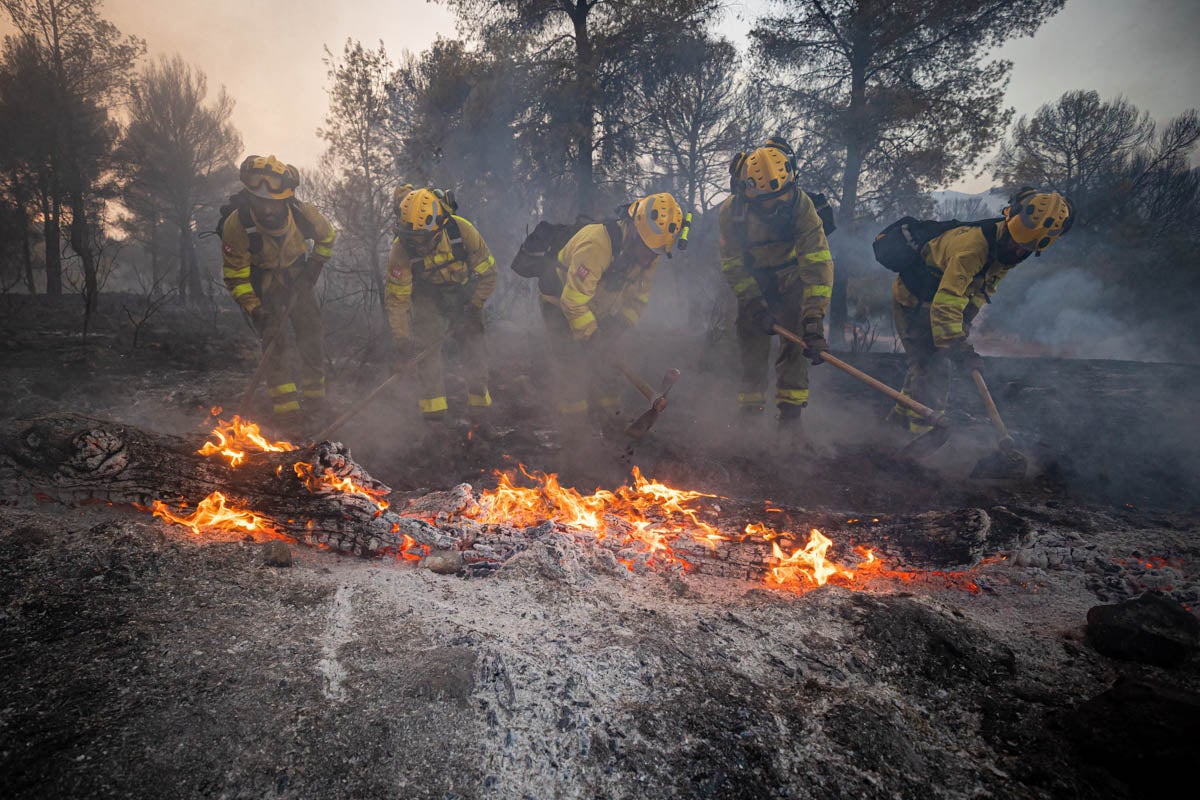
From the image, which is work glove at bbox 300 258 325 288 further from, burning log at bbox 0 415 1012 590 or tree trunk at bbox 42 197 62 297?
tree trunk at bbox 42 197 62 297

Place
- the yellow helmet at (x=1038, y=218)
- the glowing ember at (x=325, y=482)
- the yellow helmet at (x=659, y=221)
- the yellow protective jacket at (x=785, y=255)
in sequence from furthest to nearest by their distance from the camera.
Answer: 1. the yellow protective jacket at (x=785, y=255)
2. the yellow helmet at (x=659, y=221)
3. the yellow helmet at (x=1038, y=218)
4. the glowing ember at (x=325, y=482)

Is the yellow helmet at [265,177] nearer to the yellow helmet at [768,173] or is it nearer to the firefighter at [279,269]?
the firefighter at [279,269]

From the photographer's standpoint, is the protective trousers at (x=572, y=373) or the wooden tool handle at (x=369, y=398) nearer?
the wooden tool handle at (x=369, y=398)

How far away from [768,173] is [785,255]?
926 millimetres

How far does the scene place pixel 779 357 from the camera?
5195mm

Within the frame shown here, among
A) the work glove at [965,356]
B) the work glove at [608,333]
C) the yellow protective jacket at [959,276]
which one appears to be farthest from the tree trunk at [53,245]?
the work glove at [965,356]

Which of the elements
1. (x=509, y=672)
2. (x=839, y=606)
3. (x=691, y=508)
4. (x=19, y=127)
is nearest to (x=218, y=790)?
(x=509, y=672)

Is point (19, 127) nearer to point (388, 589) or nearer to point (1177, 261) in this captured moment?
point (388, 589)

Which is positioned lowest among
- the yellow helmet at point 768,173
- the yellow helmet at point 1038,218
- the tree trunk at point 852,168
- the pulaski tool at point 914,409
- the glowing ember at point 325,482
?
the glowing ember at point 325,482

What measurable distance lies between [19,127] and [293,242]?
15.1 m

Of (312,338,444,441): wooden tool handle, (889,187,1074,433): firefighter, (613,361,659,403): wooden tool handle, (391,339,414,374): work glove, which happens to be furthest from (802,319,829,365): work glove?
(391,339,414,374): work glove

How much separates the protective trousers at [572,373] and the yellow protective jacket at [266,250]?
7.95 feet

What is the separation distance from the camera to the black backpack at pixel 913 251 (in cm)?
511

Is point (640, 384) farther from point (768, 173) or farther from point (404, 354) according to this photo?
point (404, 354)
